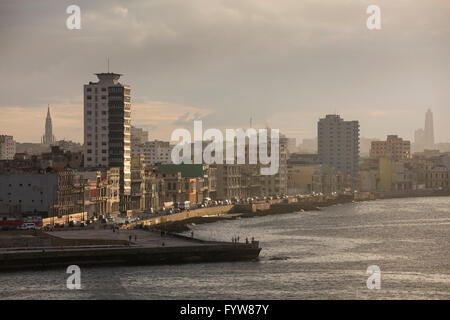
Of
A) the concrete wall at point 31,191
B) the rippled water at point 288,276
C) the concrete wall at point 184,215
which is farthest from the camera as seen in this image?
the concrete wall at point 184,215

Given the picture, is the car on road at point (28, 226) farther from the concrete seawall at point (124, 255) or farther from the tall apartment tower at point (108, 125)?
the tall apartment tower at point (108, 125)

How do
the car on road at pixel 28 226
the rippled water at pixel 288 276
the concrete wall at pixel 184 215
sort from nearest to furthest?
the rippled water at pixel 288 276 < the car on road at pixel 28 226 < the concrete wall at pixel 184 215

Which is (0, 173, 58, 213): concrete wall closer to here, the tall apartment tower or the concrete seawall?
the concrete seawall

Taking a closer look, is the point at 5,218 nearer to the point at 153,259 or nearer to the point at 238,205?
the point at 153,259

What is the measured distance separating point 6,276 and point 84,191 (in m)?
49.0

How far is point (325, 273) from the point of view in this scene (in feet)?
297

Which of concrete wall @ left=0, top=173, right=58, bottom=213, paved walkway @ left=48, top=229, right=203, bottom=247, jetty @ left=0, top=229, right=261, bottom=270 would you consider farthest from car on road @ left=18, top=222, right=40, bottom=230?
concrete wall @ left=0, top=173, right=58, bottom=213

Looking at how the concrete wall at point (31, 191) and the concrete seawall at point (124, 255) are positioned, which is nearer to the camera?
the concrete seawall at point (124, 255)

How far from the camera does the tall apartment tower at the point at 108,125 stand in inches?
6230

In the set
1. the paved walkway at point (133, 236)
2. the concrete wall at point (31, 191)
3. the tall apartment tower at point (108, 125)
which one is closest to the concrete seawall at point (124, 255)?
the paved walkway at point (133, 236)

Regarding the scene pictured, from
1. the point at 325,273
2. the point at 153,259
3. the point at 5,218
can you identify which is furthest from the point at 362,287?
the point at 5,218

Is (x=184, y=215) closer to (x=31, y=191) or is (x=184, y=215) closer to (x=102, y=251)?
(x=31, y=191)

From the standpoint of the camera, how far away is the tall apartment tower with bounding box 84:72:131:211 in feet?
519
